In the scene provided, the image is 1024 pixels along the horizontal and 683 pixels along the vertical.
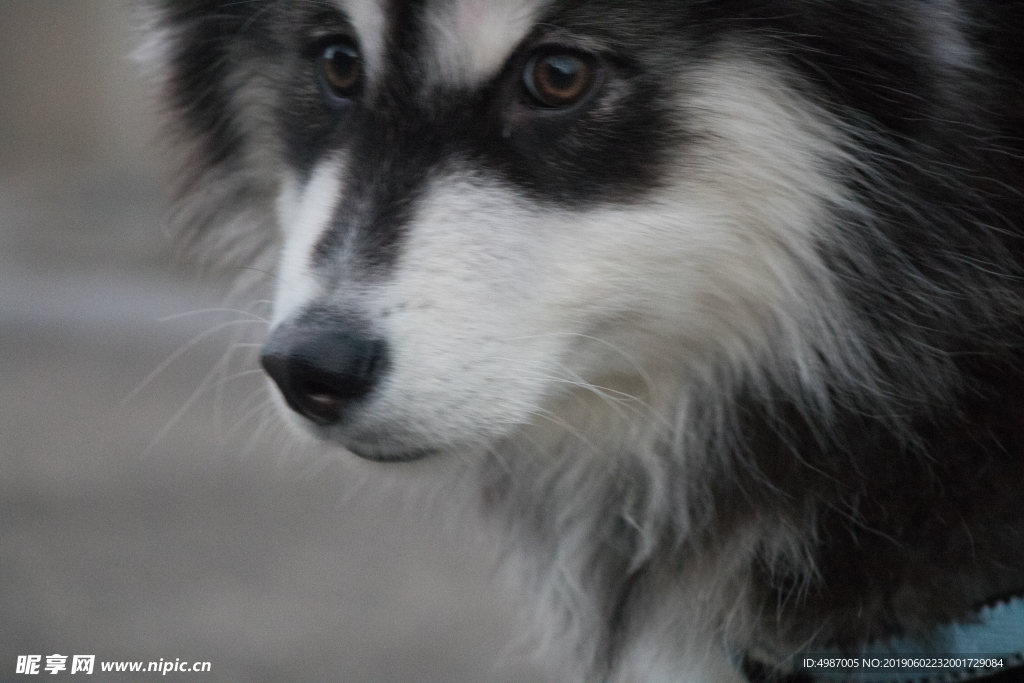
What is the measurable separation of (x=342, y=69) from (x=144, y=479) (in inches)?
111

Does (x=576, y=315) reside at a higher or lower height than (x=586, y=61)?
lower

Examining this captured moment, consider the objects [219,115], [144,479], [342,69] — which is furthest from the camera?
[144,479]

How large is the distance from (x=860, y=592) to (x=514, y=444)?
48 cm

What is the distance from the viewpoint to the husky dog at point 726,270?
1143mm

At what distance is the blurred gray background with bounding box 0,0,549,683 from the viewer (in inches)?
104

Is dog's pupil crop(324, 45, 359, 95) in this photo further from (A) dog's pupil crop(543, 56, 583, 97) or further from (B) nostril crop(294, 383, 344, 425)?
(B) nostril crop(294, 383, 344, 425)

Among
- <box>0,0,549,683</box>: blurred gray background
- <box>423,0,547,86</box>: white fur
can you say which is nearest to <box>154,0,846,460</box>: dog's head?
<box>423,0,547,86</box>: white fur

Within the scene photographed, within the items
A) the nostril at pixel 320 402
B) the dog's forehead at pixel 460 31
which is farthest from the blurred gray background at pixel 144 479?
the dog's forehead at pixel 460 31

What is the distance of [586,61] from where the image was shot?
1.16 meters

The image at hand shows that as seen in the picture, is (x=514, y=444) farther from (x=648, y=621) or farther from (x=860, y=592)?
A: (x=860, y=592)

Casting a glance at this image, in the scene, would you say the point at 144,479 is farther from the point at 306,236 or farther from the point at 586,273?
the point at 586,273

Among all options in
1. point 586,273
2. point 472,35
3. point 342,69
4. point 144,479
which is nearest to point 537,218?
point 586,273

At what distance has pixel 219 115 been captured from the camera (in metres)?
1.63

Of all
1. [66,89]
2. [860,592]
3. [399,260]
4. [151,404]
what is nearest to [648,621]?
[860,592]
